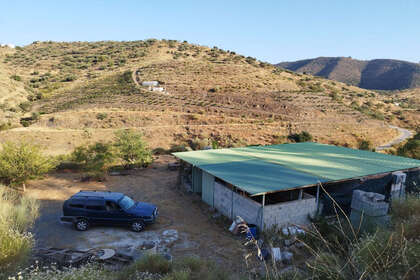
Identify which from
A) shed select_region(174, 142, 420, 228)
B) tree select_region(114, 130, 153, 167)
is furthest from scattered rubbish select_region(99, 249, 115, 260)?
tree select_region(114, 130, 153, 167)

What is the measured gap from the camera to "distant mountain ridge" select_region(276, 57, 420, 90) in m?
113

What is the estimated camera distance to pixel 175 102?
49625 mm

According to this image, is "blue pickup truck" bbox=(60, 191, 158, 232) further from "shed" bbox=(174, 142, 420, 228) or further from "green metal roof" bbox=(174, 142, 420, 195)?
"green metal roof" bbox=(174, 142, 420, 195)

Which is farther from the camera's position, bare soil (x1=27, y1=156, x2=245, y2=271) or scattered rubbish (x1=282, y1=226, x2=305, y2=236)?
scattered rubbish (x1=282, y1=226, x2=305, y2=236)

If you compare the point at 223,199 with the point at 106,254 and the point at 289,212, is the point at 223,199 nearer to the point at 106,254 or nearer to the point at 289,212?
the point at 289,212

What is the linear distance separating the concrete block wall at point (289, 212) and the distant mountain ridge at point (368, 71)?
396 feet

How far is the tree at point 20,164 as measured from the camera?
1650cm

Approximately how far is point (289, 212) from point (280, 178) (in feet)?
5.29

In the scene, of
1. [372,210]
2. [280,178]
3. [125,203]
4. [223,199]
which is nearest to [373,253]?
[372,210]

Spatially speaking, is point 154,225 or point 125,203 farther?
point 154,225

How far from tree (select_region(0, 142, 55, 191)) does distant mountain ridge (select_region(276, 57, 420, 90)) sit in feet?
409

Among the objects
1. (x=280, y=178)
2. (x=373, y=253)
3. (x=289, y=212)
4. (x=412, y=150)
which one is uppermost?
(x=373, y=253)

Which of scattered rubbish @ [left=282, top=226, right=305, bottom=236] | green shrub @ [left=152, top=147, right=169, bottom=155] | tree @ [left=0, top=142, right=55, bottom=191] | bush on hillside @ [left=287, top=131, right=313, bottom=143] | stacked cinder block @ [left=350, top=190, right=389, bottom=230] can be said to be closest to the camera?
stacked cinder block @ [left=350, top=190, right=389, bottom=230]

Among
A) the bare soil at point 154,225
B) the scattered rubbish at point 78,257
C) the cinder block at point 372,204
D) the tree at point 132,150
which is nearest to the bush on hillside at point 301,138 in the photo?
the tree at point 132,150
